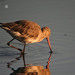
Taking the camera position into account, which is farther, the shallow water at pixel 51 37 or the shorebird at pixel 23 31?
the shorebird at pixel 23 31

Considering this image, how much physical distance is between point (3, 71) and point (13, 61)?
3.43ft

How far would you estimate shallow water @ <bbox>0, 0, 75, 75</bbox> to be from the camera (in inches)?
321

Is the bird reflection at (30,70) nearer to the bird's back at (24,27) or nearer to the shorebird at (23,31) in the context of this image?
the shorebird at (23,31)

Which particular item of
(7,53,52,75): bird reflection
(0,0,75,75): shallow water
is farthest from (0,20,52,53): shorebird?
(7,53,52,75): bird reflection

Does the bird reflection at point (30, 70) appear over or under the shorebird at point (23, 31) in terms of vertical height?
under

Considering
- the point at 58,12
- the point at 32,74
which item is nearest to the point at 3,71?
the point at 32,74

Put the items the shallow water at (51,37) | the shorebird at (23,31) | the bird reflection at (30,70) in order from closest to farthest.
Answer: the bird reflection at (30,70) < the shallow water at (51,37) < the shorebird at (23,31)

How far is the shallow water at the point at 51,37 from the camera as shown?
26.8 ft

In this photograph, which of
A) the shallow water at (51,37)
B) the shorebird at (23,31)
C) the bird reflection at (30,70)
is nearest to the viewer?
the bird reflection at (30,70)

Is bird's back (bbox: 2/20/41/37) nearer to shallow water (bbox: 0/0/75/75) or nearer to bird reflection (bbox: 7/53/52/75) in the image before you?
shallow water (bbox: 0/0/75/75)

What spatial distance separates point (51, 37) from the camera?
437 inches

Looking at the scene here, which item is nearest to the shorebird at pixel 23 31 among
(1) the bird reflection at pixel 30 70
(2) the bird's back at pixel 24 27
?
(2) the bird's back at pixel 24 27

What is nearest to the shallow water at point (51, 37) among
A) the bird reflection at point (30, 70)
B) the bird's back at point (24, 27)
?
the bird reflection at point (30, 70)

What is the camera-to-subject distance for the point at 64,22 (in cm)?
1252
